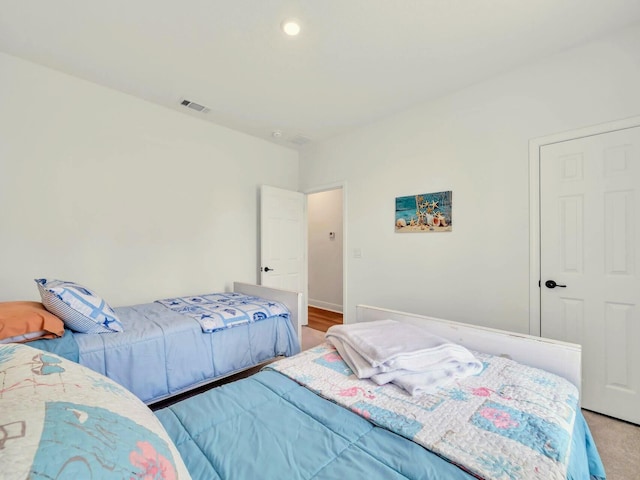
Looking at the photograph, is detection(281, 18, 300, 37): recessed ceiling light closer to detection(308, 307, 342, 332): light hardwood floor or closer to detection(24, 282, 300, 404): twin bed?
detection(24, 282, 300, 404): twin bed

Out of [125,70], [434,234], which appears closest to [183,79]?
[125,70]

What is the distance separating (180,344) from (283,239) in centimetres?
221

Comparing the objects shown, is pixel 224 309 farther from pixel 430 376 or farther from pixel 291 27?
pixel 291 27

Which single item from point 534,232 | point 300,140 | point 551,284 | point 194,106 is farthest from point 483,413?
point 300,140

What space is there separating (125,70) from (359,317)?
110 inches

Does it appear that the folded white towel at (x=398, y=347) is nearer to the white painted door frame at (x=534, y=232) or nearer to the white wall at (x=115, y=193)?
the white painted door frame at (x=534, y=232)

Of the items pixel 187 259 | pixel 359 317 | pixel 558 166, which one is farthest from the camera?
pixel 187 259

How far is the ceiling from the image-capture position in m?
1.85

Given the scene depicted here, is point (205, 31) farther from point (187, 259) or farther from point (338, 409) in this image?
point (338, 409)

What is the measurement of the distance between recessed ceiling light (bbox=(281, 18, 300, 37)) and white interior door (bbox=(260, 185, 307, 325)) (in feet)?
6.66

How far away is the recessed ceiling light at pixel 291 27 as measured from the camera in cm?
195

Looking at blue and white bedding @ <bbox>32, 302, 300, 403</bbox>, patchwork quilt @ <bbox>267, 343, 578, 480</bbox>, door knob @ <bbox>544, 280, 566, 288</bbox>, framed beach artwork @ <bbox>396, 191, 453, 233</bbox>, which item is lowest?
blue and white bedding @ <bbox>32, 302, 300, 403</bbox>

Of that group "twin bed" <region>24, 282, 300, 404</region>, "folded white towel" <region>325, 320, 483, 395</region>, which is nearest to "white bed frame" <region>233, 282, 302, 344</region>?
"twin bed" <region>24, 282, 300, 404</region>

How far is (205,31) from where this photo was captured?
6.71 ft
